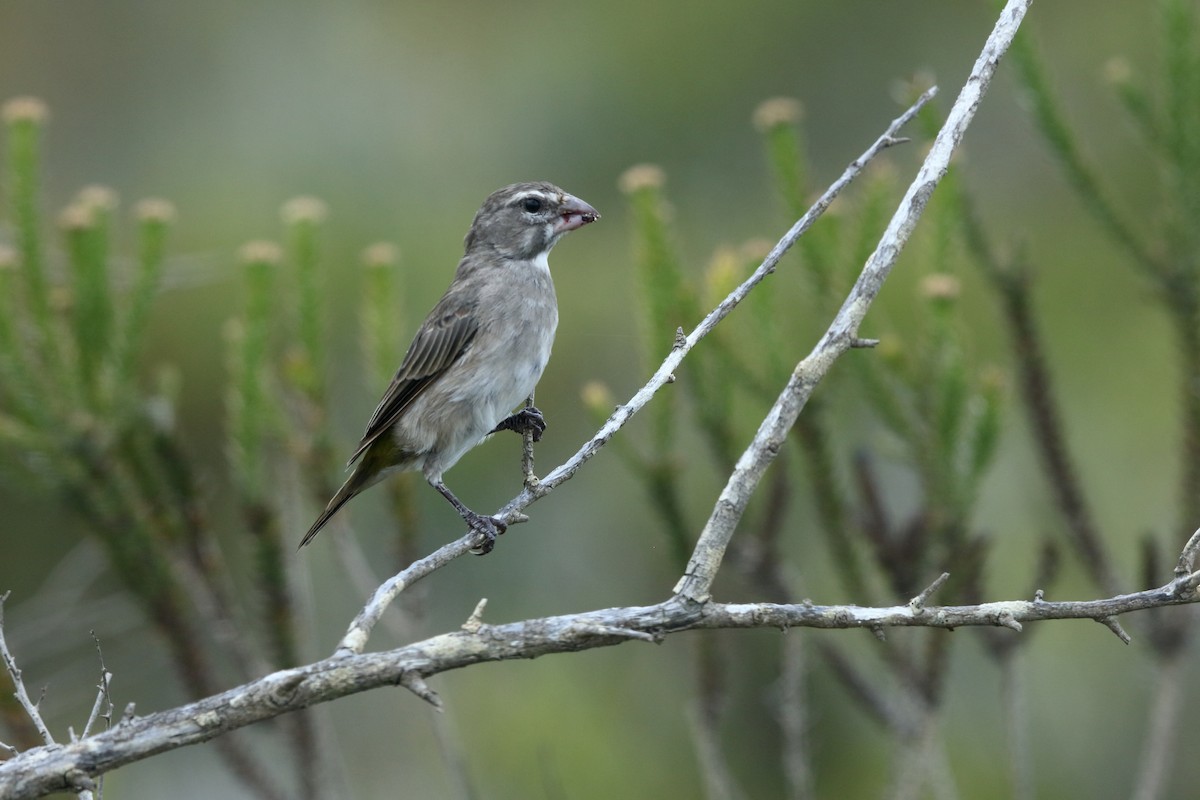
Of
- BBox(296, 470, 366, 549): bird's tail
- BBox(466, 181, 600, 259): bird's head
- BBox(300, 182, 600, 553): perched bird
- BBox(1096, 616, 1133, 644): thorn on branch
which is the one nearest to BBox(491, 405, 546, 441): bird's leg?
BBox(300, 182, 600, 553): perched bird

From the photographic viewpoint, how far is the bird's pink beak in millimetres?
5188

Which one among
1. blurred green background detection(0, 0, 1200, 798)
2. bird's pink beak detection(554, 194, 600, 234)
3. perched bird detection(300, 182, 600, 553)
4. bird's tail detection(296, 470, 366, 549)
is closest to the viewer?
bird's tail detection(296, 470, 366, 549)

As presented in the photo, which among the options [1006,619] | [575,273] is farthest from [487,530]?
[575,273]

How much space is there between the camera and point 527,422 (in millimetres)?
4598

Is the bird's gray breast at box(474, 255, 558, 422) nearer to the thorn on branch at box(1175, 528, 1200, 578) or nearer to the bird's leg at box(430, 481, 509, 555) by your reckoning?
the bird's leg at box(430, 481, 509, 555)

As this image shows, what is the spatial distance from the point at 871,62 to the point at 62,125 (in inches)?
317

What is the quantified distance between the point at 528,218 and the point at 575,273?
6699mm

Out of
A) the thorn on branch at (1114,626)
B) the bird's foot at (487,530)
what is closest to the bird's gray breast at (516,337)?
the bird's foot at (487,530)

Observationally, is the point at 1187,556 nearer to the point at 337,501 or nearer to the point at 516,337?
the point at 516,337

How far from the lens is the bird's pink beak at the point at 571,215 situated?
5.19 m

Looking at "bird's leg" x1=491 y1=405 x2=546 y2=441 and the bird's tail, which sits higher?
"bird's leg" x1=491 y1=405 x2=546 y2=441

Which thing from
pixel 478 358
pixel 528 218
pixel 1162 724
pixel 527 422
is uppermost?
pixel 528 218

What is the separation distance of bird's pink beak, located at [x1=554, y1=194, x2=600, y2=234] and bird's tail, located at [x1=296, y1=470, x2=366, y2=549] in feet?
3.94

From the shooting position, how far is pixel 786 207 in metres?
5.50
